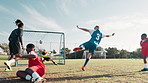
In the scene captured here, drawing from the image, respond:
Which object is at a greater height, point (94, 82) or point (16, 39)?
point (16, 39)

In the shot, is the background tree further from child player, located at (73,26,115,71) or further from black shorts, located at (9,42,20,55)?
child player, located at (73,26,115,71)

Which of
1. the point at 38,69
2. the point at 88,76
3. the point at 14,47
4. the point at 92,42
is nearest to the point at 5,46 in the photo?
the point at 14,47

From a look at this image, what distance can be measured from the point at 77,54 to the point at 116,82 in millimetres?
29143

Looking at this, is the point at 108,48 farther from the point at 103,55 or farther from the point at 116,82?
the point at 116,82

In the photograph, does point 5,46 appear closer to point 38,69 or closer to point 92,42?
point 92,42

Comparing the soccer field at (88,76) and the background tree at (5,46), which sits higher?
the background tree at (5,46)

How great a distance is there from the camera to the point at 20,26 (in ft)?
17.7

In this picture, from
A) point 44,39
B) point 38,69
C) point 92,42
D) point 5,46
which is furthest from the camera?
point 5,46

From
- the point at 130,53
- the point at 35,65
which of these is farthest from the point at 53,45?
the point at 130,53

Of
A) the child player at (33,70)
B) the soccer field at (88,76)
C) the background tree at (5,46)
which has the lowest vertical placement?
the soccer field at (88,76)

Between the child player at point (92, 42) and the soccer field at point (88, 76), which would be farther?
the child player at point (92, 42)

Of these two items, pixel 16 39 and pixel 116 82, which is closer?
pixel 116 82

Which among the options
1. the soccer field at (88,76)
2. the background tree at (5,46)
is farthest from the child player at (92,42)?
the background tree at (5,46)

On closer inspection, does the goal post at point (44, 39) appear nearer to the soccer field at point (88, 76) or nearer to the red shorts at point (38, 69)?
the soccer field at point (88, 76)
